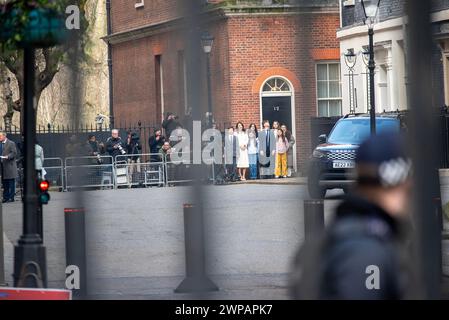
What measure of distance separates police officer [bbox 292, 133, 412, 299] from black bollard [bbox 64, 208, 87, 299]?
4.70 feet

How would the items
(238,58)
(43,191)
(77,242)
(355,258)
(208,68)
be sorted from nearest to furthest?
(355,258) → (208,68) → (238,58) → (77,242) → (43,191)

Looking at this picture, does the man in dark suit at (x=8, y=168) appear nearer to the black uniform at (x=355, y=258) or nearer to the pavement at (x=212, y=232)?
the pavement at (x=212, y=232)

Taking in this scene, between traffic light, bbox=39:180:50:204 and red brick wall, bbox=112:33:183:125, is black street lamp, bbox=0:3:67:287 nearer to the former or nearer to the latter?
traffic light, bbox=39:180:50:204

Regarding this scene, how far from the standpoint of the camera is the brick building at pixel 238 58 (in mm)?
3713

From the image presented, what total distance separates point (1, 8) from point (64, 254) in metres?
4.43

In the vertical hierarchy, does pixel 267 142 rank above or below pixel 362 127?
below

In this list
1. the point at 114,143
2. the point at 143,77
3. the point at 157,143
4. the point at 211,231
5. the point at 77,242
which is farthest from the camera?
the point at 114,143

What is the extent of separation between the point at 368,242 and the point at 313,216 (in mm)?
1289

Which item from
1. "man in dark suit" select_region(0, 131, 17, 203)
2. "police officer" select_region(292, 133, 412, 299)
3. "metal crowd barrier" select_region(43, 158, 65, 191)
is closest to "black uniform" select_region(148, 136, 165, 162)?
"metal crowd barrier" select_region(43, 158, 65, 191)

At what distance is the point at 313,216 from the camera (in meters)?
4.11

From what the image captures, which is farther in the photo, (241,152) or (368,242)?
(241,152)

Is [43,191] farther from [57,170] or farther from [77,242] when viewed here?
[77,242]

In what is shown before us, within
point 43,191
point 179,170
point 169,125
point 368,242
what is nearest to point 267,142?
point 179,170

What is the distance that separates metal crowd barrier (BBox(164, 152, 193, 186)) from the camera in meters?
3.86
